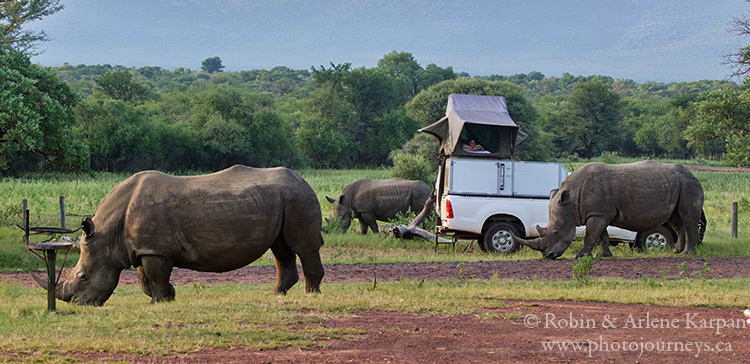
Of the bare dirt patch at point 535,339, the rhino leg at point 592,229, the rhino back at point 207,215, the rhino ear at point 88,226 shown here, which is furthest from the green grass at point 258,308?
the rhino leg at point 592,229

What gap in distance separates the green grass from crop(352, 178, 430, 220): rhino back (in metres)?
11.1

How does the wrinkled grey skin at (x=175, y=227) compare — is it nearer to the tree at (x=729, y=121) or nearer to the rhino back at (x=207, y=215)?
the rhino back at (x=207, y=215)

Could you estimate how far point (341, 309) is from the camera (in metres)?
A: 9.48

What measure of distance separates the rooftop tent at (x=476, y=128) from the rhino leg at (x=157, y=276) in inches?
471

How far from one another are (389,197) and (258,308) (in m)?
15.0

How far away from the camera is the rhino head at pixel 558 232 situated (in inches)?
679

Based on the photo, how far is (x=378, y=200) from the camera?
2433 cm

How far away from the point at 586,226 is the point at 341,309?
9606 mm

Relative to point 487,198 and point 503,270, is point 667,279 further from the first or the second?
point 487,198

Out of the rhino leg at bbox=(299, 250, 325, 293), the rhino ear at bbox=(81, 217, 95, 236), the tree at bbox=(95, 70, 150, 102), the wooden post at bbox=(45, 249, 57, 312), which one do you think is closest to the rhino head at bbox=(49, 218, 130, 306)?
the rhino ear at bbox=(81, 217, 95, 236)

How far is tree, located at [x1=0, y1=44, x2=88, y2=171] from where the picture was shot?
2000 centimetres

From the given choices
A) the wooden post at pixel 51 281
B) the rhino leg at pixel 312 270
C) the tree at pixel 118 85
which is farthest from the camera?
the tree at pixel 118 85

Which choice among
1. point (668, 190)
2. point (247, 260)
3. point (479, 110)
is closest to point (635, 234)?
point (668, 190)

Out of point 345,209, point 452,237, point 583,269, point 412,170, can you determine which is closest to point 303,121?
point 412,170
